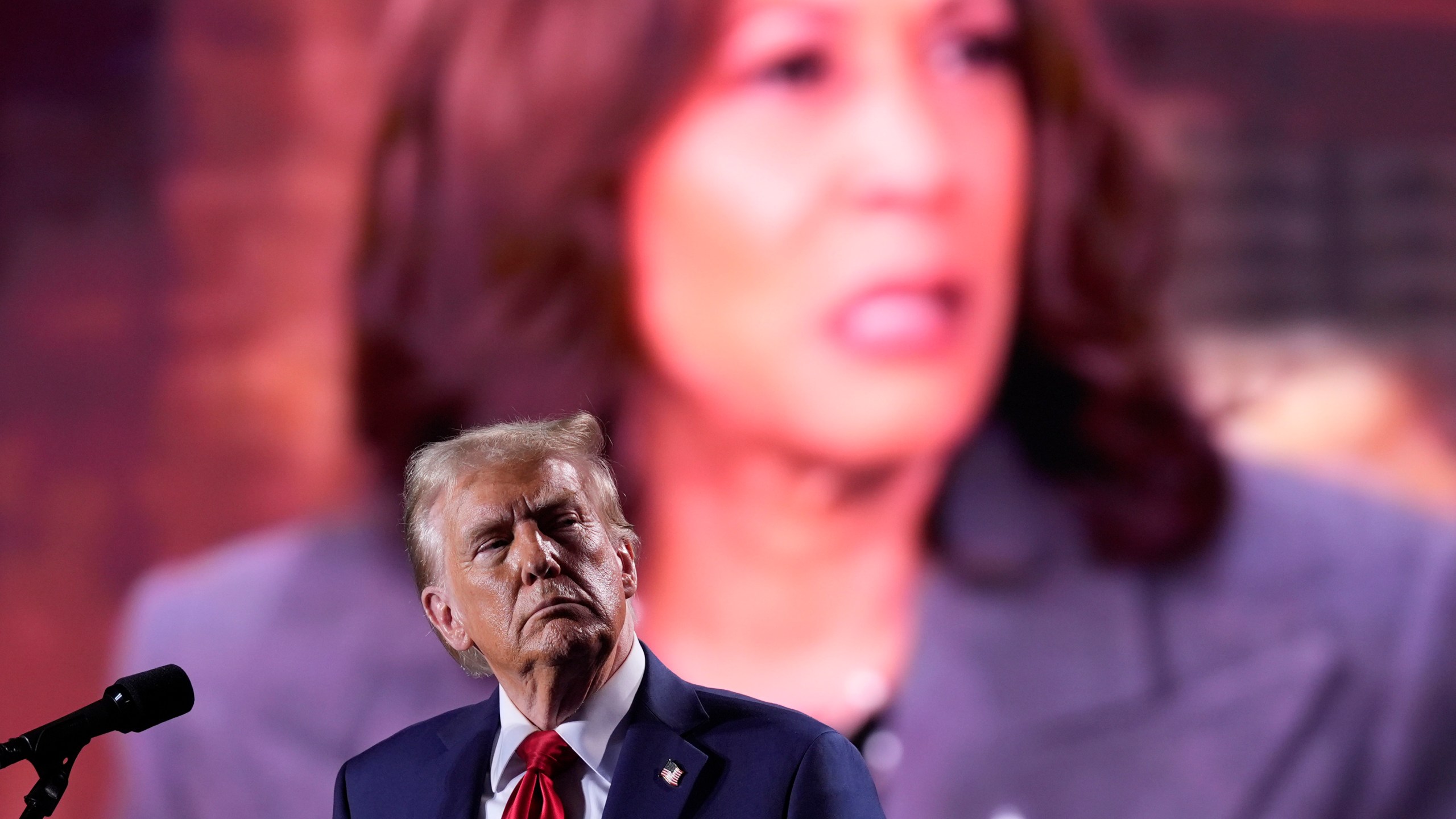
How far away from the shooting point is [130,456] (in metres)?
2.50

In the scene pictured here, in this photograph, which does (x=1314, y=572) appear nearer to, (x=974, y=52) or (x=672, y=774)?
(x=974, y=52)

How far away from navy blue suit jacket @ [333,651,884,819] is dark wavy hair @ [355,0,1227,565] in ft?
4.23

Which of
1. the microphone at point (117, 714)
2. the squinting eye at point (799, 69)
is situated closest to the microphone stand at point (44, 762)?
the microphone at point (117, 714)

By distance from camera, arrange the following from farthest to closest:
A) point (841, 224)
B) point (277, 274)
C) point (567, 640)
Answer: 1. point (277, 274)
2. point (841, 224)
3. point (567, 640)

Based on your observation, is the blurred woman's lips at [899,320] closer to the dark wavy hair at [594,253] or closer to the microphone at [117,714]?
the dark wavy hair at [594,253]

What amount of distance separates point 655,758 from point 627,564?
0.15 metres

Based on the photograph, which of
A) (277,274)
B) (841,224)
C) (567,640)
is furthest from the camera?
(277,274)

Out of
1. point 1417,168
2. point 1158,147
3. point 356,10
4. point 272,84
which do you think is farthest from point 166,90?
point 1417,168

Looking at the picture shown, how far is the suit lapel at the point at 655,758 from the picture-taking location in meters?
1.00

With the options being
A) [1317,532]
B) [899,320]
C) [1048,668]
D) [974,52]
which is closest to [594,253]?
[899,320]

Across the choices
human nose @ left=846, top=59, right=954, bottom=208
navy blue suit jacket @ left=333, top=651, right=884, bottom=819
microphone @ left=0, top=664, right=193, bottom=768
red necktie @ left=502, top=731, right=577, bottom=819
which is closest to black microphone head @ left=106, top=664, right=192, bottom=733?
microphone @ left=0, top=664, right=193, bottom=768

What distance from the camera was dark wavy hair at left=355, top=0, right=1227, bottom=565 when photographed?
237cm

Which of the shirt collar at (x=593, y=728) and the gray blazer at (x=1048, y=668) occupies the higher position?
the shirt collar at (x=593, y=728)

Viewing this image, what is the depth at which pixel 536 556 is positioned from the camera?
1.02m
